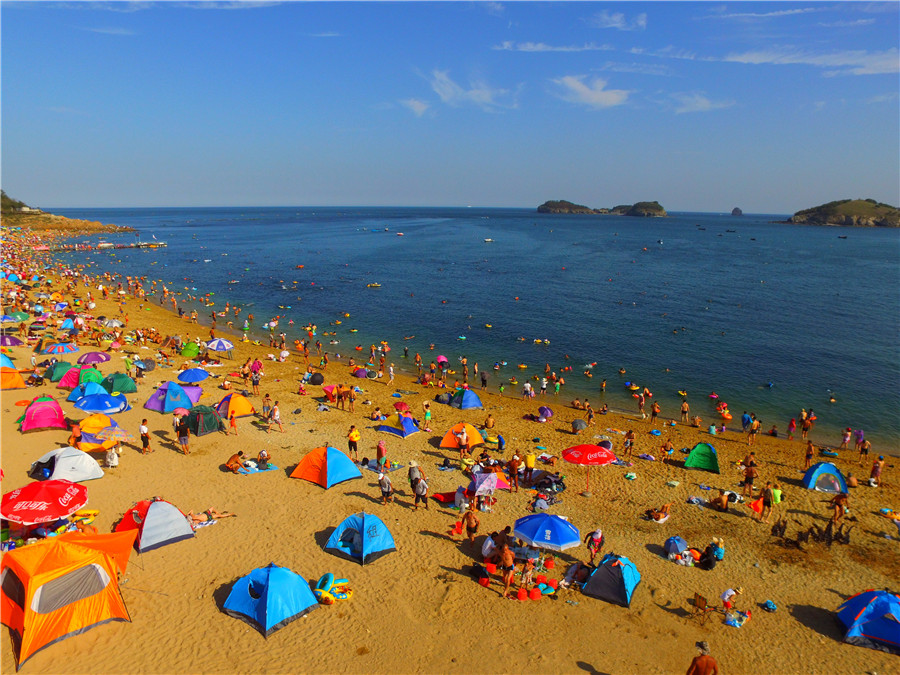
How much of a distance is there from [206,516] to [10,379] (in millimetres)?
17564

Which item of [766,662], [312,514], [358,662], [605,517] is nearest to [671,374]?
[605,517]

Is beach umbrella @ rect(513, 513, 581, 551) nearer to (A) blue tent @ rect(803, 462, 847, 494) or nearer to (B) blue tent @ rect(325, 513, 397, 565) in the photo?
(B) blue tent @ rect(325, 513, 397, 565)

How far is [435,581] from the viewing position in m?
13.1

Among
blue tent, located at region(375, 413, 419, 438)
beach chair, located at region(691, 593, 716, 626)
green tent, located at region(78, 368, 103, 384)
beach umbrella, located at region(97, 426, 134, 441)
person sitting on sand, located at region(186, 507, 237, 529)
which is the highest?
green tent, located at region(78, 368, 103, 384)

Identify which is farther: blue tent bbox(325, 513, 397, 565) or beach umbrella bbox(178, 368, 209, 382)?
beach umbrella bbox(178, 368, 209, 382)

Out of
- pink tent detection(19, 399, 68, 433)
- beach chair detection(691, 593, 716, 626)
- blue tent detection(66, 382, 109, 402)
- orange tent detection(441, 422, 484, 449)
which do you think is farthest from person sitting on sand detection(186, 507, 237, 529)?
beach chair detection(691, 593, 716, 626)

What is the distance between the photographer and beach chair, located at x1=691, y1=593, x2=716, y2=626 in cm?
1216

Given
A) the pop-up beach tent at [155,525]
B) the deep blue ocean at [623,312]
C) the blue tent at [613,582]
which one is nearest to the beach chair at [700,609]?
the blue tent at [613,582]

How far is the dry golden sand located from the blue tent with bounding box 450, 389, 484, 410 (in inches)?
237

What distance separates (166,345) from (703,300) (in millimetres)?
56757

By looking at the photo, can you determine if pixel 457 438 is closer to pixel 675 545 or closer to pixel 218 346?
pixel 675 545

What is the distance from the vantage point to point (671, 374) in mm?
35562

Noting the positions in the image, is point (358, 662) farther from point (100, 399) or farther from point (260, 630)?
point (100, 399)

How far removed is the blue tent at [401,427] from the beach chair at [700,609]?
1293 cm
